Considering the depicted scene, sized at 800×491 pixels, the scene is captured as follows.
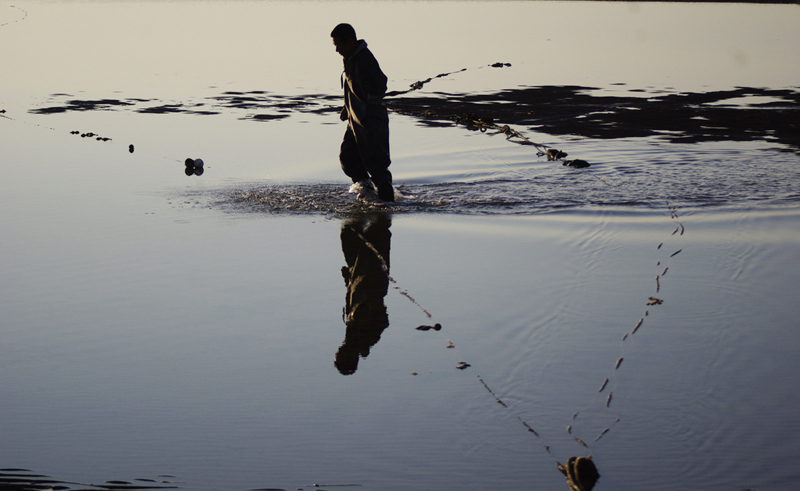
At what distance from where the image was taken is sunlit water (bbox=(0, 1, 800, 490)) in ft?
12.5

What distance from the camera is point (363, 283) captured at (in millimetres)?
6125

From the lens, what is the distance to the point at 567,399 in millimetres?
4219

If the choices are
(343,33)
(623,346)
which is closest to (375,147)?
(343,33)

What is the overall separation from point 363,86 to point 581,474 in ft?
17.7

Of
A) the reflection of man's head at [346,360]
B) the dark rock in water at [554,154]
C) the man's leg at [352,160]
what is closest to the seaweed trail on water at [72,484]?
the reflection of man's head at [346,360]

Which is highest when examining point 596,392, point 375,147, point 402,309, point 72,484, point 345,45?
point 345,45

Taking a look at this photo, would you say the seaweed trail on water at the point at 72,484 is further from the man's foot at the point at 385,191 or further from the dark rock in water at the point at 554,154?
the dark rock in water at the point at 554,154

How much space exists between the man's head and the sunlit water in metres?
1.43

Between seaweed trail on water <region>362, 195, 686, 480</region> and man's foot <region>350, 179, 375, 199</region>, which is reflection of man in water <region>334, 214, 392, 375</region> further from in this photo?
man's foot <region>350, 179, 375, 199</region>

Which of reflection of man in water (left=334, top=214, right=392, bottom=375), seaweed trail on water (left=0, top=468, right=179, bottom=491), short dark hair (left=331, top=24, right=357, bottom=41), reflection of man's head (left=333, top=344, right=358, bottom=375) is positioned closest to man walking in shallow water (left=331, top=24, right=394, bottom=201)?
short dark hair (left=331, top=24, right=357, bottom=41)

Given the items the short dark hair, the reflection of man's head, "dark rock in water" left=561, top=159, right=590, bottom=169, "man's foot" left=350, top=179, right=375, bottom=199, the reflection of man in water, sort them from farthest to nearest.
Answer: "dark rock in water" left=561, top=159, right=590, bottom=169, "man's foot" left=350, top=179, right=375, bottom=199, the short dark hair, the reflection of man in water, the reflection of man's head

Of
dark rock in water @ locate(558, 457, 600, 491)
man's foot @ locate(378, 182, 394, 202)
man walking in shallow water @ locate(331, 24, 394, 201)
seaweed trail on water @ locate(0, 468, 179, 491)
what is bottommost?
seaweed trail on water @ locate(0, 468, 179, 491)

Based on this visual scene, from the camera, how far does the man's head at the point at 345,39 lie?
26.2 ft

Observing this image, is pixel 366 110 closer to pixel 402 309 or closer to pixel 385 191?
pixel 385 191
